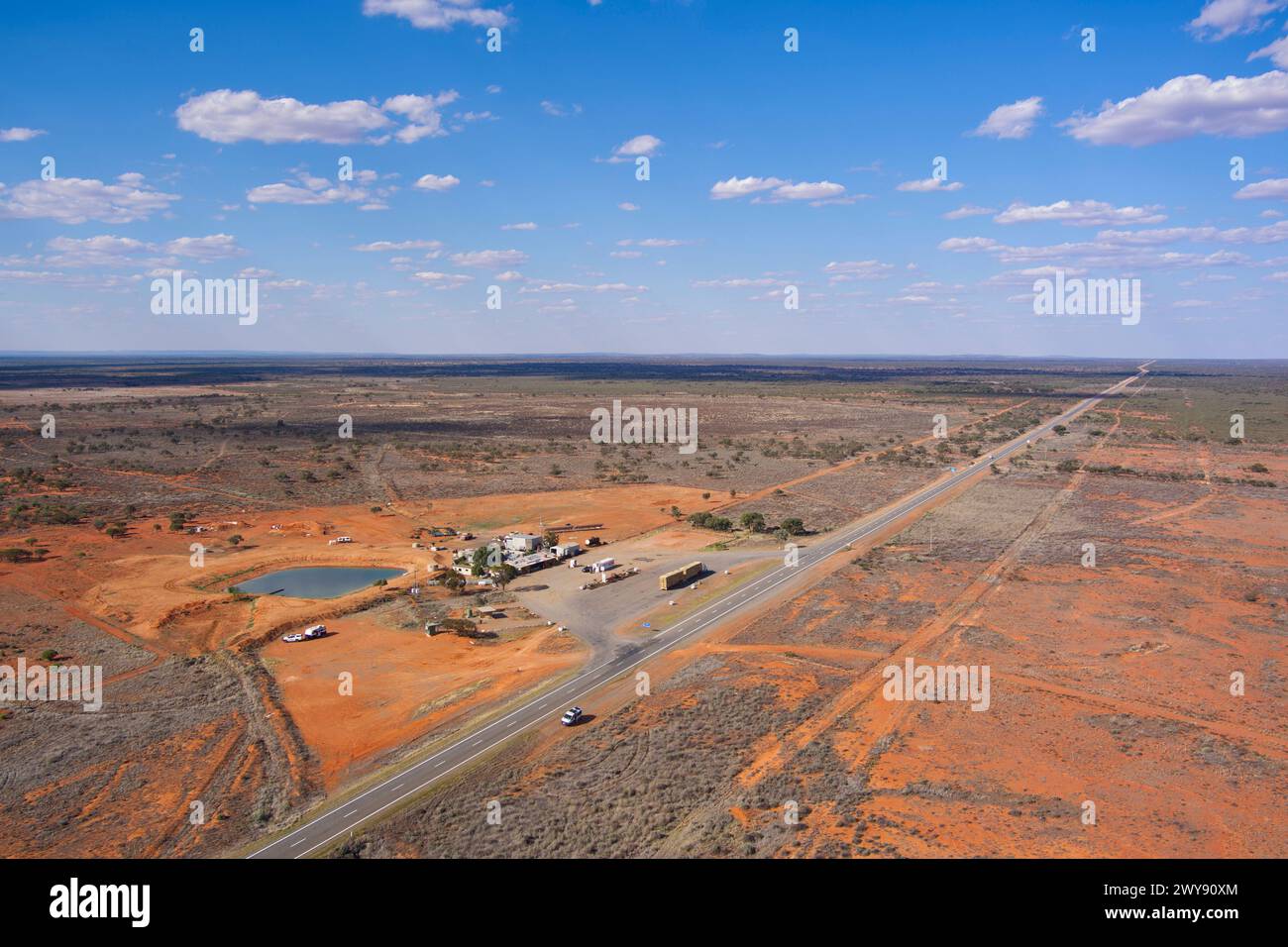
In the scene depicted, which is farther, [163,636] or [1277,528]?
[1277,528]

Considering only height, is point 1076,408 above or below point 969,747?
above

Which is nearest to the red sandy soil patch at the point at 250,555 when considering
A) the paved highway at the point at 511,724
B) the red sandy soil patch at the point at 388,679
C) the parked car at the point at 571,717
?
the red sandy soil patch at the point at 388,679

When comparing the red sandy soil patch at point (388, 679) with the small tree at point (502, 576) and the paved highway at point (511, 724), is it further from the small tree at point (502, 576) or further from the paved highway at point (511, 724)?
the small tree at point (502, 576)

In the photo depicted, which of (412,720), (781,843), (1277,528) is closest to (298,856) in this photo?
(412,720)

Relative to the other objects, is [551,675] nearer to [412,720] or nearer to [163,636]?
[412,720]

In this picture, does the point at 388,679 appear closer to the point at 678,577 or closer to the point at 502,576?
the point at 502,576

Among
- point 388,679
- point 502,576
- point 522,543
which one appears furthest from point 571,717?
point 522,543
